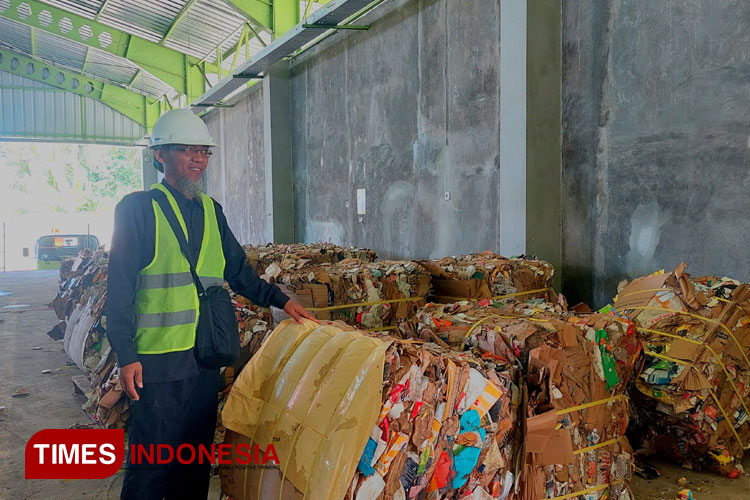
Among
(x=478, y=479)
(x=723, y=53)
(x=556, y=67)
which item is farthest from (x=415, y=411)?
(x=556, y=67)

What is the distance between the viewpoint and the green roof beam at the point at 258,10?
34.7 ft

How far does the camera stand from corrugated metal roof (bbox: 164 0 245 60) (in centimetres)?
1243

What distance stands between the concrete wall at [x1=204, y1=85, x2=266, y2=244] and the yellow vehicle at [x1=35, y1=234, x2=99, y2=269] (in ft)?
20.2

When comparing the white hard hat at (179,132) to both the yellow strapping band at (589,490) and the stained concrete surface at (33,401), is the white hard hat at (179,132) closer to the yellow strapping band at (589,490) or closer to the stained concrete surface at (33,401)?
the stained concrete surface at (33,401)

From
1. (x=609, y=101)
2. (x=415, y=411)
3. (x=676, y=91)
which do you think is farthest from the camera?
(x=609, y=101)

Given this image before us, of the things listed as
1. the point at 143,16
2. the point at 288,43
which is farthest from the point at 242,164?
the point at 288,43

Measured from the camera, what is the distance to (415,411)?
240cm

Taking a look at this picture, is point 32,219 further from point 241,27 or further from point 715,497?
point 715,497

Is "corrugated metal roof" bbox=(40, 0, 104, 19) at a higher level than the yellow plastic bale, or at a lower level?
higher

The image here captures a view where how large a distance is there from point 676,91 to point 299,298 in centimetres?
372

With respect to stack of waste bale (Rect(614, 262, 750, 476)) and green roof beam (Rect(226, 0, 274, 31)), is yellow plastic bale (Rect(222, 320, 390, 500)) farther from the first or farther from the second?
green roof beam (Rect(226, 0, 274, 31))

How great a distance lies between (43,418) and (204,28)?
35.8 ft

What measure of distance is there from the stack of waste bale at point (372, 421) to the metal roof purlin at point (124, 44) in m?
14.5

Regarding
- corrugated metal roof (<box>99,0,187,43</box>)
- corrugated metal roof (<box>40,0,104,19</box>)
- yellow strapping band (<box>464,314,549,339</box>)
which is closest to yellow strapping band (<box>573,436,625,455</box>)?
yellow strapping band (<box>464,314,549,339</box>)
